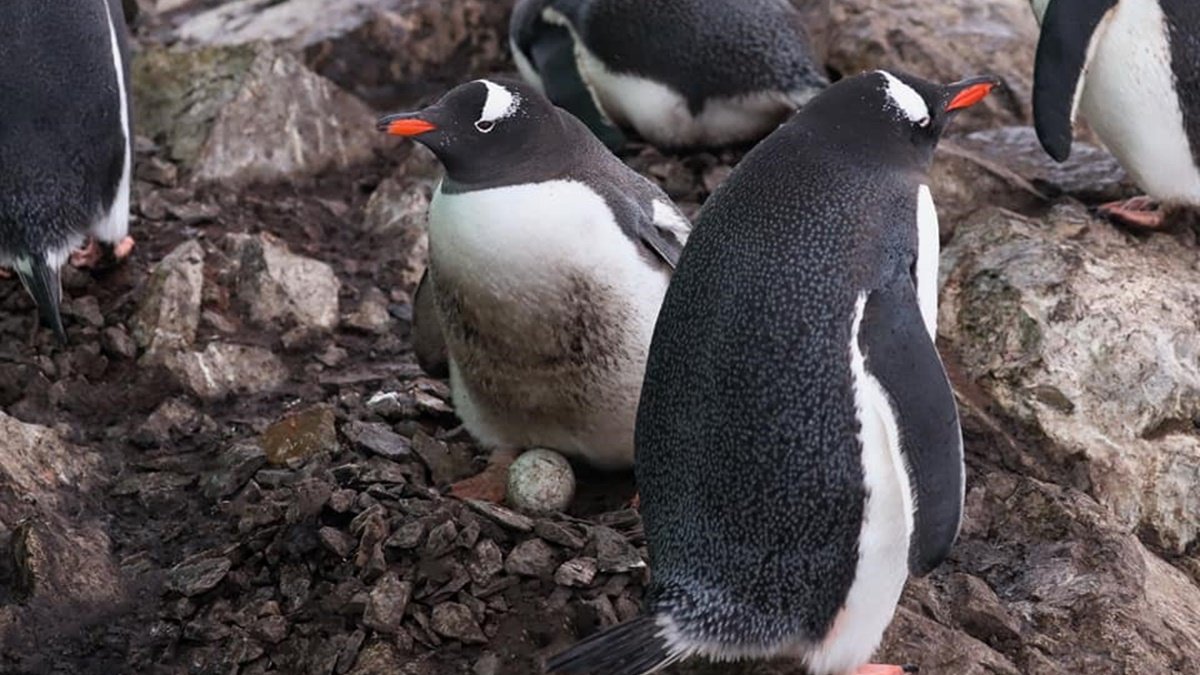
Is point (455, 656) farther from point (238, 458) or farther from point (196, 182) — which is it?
point (196, 182)

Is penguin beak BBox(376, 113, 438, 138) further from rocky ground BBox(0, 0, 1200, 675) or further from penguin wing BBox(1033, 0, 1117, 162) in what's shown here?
penguin wing BBox(1033, 0, 1117, 162)

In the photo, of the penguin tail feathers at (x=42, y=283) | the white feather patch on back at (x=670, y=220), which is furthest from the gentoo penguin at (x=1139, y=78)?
the penguin tail feathers at (x=42, y=283)

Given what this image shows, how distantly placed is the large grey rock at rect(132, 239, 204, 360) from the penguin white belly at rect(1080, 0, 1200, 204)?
8.15 ft

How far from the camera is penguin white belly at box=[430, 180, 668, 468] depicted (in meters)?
3.67

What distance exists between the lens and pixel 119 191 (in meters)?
4.86

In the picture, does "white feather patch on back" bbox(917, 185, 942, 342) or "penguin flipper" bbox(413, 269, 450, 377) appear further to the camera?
"penguin flipper" bbox(413, 269, 450, 377)

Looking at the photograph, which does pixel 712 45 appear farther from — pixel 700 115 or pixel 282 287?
pixel 282 287

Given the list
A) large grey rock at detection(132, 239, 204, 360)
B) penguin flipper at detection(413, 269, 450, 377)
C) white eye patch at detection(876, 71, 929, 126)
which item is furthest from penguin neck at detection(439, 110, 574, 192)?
large grey rock at detection(132, 239, 204, 360)

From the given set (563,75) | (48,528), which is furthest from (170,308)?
(563,75)

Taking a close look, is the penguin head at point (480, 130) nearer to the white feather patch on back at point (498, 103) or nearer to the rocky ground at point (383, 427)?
the white feather patch on back at point (498, 103)

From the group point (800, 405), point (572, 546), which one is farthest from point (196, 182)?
point (800, 405)

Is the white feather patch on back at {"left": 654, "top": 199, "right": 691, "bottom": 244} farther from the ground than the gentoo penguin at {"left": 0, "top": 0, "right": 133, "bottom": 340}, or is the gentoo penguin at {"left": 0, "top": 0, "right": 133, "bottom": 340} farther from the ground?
the white feather patch on back at {"left": 654, "top": 199, "right": 691, "bottom": 244}

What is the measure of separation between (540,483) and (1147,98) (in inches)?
84.7

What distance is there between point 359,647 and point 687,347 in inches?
33.4
